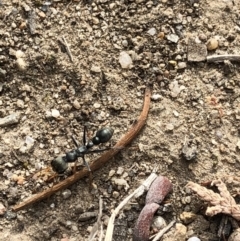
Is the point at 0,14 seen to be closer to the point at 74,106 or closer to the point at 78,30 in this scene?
the point at 78,30

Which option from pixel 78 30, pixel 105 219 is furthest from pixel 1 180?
pixel 78 30

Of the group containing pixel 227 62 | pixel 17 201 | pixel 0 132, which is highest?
pixel 227 62

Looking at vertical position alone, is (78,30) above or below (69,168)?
above

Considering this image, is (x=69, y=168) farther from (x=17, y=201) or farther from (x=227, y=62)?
(x=227, y=62)

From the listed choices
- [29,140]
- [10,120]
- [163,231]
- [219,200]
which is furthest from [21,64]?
[219,200]

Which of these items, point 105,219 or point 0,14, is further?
point 0,14

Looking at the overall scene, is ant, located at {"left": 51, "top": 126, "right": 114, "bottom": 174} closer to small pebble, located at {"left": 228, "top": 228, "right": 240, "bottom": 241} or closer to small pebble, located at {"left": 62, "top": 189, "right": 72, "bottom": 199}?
small pebble, located at {"left": 62, "top": 189, "right": 72, "bottom": 199}
